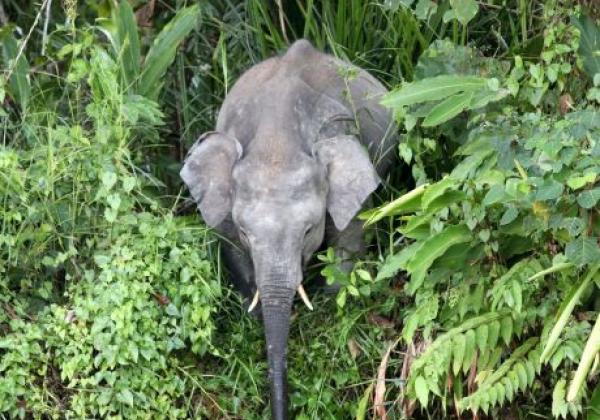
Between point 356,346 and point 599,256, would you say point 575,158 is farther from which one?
point 356,346

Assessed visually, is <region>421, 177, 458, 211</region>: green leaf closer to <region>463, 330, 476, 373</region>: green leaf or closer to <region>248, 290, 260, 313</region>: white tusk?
<region>463, 330, 476, 373</region>: green leaf

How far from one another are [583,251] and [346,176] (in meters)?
1.50

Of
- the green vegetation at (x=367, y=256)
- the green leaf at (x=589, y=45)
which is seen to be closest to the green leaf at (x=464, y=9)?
the green vegetation at (x=367, y=256)

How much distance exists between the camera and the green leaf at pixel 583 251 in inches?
211

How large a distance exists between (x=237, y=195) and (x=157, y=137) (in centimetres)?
75

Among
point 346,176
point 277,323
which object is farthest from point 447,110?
point 277,323

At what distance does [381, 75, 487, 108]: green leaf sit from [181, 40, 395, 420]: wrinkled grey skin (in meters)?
0.44

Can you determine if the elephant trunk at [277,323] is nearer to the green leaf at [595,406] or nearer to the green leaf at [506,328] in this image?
the green leaf at [506,328]

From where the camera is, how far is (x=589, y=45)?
619 cm

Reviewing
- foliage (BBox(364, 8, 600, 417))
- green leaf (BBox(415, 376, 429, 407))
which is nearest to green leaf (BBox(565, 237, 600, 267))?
foliage (BBox(364, 8, 600, 417))

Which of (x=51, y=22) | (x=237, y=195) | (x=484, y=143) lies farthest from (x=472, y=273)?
(x=51, y=22)

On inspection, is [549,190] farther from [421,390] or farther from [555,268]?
[421,390]

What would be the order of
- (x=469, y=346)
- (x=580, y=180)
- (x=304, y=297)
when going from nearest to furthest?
(x=580, y=180), (x=469, y=346), (x=304, y=297)

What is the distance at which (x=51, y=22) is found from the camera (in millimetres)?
8305
